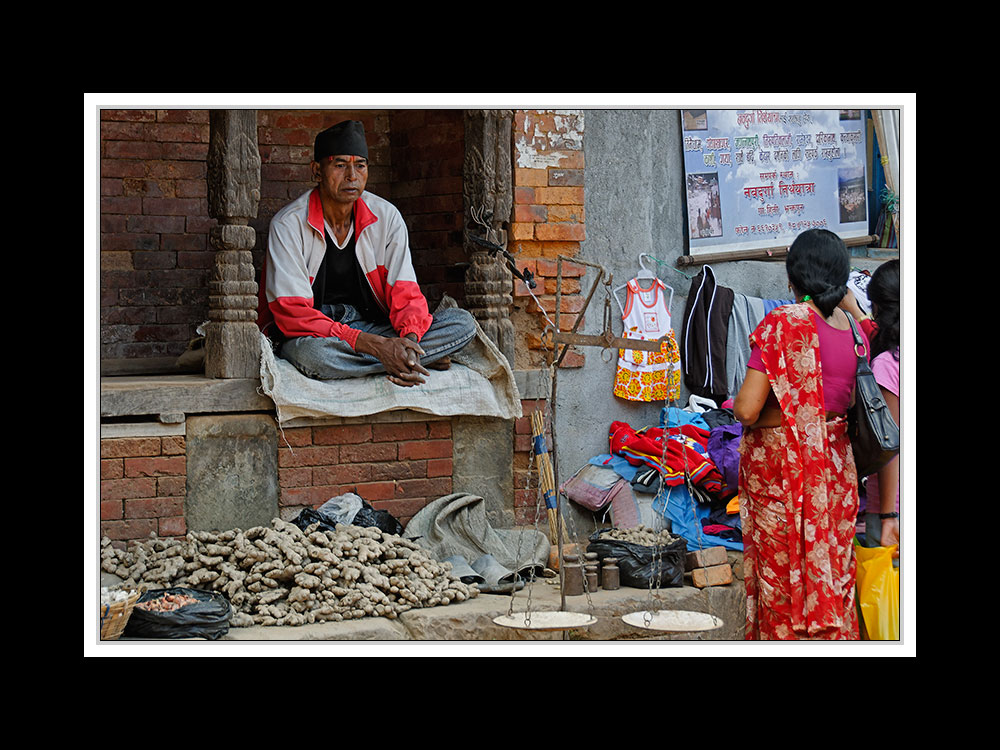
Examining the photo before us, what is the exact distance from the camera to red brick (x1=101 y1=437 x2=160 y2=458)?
227 inches

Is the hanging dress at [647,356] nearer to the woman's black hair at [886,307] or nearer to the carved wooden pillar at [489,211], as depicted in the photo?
the carved wooden pillar at [489,211]

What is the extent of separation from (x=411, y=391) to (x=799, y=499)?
213 cm

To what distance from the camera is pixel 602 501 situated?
22.0ft

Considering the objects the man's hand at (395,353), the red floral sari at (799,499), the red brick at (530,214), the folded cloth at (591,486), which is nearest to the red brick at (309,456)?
the man's hand at (395,353)

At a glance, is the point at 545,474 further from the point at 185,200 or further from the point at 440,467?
the point at 185,200

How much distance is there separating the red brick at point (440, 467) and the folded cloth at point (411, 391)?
0.91 ft

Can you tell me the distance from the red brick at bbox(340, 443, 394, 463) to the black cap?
1445 millimetres

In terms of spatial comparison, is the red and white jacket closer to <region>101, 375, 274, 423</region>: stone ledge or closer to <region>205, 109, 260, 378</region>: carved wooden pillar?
<region>205, 109, 260, 378</region>: carved wooden pillar

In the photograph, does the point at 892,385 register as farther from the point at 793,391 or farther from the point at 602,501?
the point at 602,501

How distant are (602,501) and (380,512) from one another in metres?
1.20

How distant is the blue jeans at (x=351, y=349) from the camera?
20.3 ft

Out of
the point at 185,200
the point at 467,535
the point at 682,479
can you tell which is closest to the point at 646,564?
the point at 682,479

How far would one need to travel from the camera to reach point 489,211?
261 inches

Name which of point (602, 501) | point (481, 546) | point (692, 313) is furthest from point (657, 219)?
point (481, 546)
